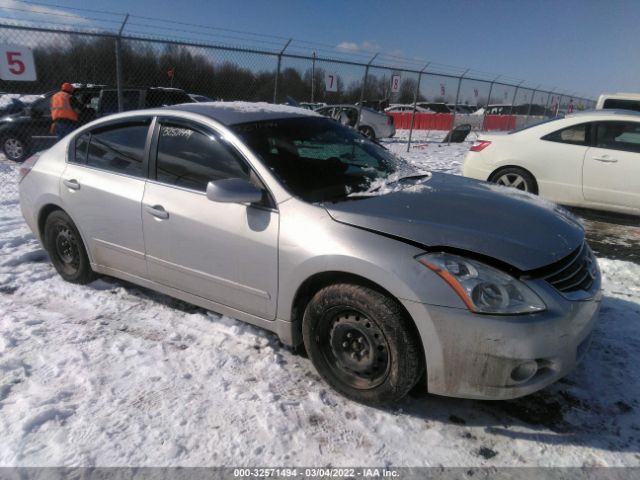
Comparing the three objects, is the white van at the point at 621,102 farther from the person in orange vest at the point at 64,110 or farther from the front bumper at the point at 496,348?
the person in orange vest at the point at 64,110

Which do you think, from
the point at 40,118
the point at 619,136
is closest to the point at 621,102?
the point at 619,136

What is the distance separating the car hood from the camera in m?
2.36

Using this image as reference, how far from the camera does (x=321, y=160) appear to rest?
3.27 metres

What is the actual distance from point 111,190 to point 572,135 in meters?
5.81

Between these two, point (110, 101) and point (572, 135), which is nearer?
point (572, 135)

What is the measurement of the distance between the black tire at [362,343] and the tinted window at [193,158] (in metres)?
0.98

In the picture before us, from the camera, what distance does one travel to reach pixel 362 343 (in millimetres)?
2527

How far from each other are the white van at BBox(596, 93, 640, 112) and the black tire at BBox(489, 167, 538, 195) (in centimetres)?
513

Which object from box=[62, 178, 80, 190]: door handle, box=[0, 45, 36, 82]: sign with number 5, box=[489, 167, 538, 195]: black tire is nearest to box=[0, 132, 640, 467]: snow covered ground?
box=[62, 178, 80, 190]: door handle

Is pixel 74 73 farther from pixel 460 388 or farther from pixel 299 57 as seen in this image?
pixel 460 388

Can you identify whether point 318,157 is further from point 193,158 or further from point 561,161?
point 561,161

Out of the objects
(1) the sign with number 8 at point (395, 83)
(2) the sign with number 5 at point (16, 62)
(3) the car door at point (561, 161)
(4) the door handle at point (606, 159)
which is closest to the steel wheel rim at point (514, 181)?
(3) the car door at point (561, 161)

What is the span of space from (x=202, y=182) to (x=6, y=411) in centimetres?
165

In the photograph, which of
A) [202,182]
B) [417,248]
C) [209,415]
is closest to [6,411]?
[209,415]
